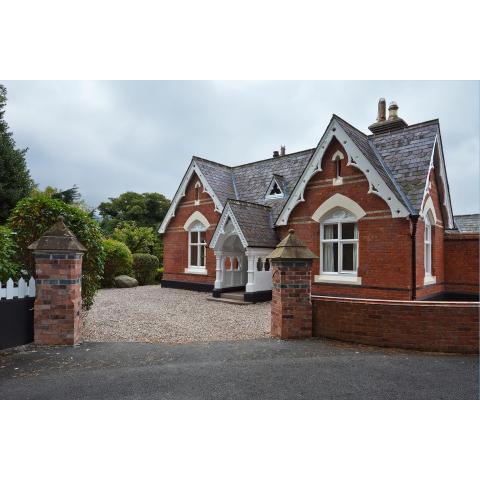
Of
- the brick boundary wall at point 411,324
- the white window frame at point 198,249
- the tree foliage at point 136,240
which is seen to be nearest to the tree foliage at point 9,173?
the tree foliage at point 136,240

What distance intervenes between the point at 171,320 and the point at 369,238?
7.26m

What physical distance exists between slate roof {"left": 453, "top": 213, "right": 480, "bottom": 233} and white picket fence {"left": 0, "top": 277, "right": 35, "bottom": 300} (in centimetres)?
2308

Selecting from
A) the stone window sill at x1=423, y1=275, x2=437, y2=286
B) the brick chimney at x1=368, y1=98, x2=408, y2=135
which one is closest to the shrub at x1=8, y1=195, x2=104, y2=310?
the stone window sill at x1=423, y1=275, x2=437, y2=286

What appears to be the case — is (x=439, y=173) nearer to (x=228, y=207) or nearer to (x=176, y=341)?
(x=228, y=207)

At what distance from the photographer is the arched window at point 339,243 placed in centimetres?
1209

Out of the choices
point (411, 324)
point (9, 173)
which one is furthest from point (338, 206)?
point (9, 173)

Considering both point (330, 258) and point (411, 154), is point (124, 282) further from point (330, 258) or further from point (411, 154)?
point (411, 154)

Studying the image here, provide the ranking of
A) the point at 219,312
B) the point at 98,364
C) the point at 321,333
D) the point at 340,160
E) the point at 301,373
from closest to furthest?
1. the point at 301,373
2. the point at 98,364
3. the point at 321,333
4. the point at 219,312
5. the point at 340,160

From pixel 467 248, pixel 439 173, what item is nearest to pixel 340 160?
pixel 439 173

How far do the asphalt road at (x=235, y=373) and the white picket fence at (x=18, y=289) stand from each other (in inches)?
42.0

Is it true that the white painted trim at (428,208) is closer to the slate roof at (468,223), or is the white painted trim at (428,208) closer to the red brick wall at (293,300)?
the red brick wall at (293,300)

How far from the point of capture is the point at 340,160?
12336mm

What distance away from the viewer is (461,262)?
14000 mm

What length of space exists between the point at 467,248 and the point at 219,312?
36.3ft
